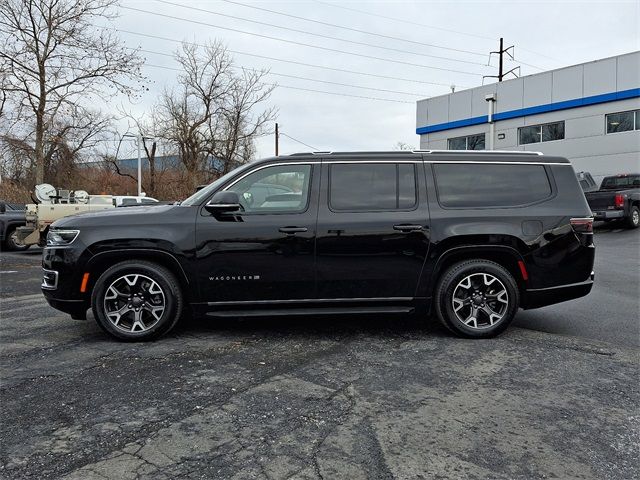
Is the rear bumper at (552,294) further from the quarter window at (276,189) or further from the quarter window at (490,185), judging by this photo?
the quarter window at (276,189)

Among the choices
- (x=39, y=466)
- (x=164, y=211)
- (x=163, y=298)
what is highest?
(x=164, y=211)

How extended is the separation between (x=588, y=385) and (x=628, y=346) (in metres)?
1.40

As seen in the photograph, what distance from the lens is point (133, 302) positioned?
479 cm

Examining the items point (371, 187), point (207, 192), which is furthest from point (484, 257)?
point (207, 192)

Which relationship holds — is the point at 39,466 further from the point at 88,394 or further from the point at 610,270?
the point at 610,270

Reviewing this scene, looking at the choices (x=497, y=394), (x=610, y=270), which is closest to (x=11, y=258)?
(x=497, y=394)

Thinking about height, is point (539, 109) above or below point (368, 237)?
above

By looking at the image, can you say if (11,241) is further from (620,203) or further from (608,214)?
(620,203)

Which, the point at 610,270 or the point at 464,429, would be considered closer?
the point at 464,429

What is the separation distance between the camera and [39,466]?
8.57 feet

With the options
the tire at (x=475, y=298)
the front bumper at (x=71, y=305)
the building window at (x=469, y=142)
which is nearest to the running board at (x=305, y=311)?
the tire at (x=475, y=298)

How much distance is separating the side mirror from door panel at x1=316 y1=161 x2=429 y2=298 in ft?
2.69

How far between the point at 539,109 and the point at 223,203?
966 inches

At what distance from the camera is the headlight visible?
479 centimetres
